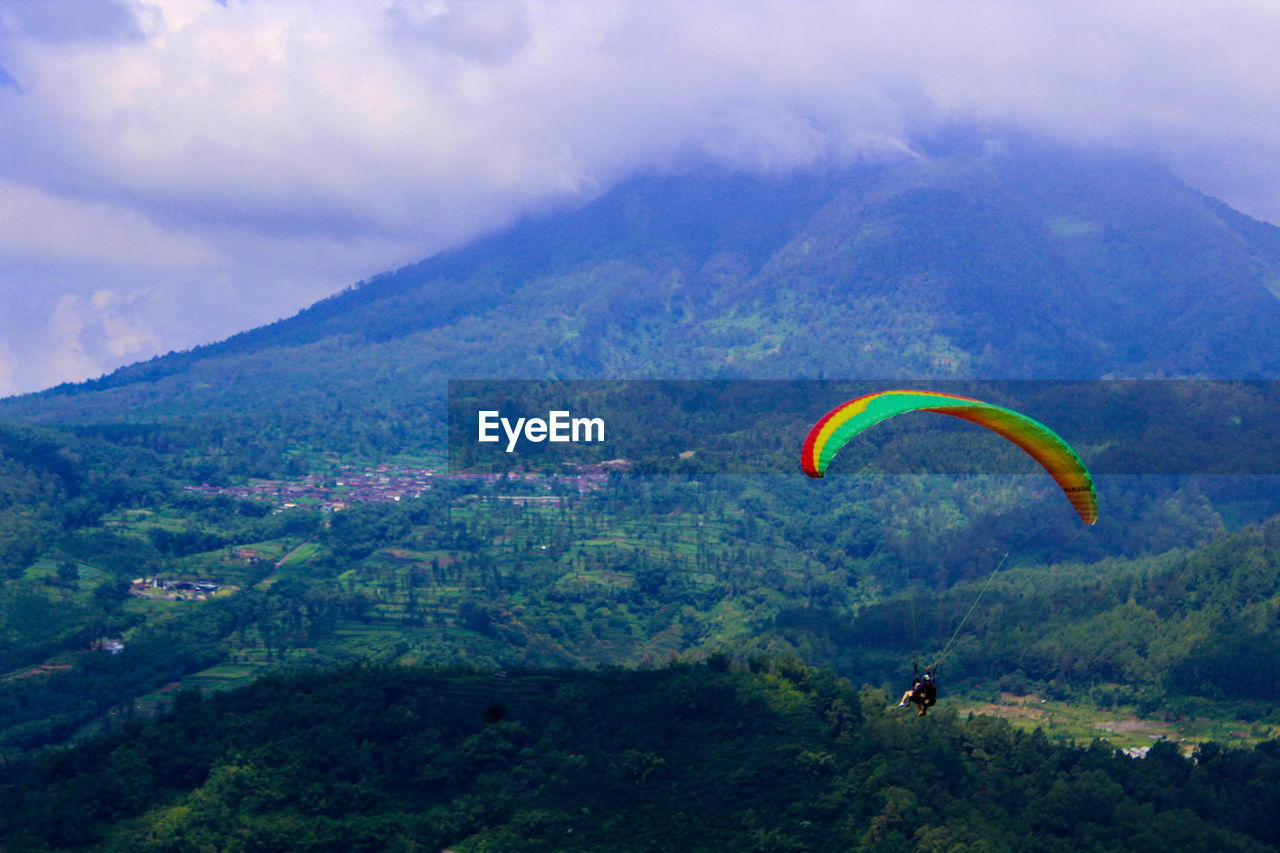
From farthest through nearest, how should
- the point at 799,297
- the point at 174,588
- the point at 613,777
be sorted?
the point at 799,297 → the point at 174,588 → the point at 613,777

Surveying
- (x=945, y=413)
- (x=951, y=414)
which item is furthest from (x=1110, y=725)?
(x=945, y=413)

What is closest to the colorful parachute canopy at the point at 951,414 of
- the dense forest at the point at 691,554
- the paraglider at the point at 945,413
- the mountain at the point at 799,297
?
the paraglider at the point at 945,413

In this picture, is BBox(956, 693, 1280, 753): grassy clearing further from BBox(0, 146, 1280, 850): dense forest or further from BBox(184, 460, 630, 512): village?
BBox(184, 460, 630, 512): village

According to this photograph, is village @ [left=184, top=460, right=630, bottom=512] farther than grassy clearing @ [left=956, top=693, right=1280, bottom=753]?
Yes

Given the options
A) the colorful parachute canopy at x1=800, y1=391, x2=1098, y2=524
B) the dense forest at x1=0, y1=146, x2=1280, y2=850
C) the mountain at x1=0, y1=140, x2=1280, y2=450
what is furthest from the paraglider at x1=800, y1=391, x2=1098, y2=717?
the mountain at x1=0, y1=140, x2=1280, y2=450

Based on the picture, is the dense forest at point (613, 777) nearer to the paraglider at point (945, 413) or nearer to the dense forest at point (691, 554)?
the dense forest at point (691, 554)

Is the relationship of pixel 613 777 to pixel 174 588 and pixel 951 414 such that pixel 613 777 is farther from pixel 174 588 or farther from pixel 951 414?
pixel 174 588
